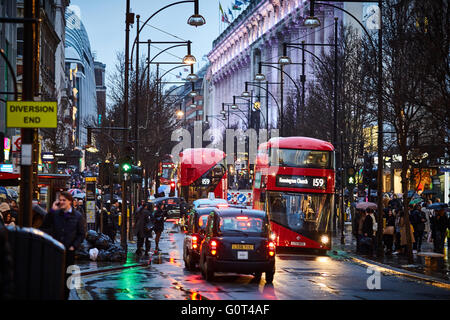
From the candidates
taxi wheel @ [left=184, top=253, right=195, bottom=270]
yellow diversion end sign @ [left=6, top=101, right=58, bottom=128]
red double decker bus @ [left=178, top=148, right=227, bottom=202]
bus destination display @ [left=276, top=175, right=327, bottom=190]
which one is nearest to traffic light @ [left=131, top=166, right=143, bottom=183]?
bus destination display @ [left=276, top=175, right=327, bottom=190]

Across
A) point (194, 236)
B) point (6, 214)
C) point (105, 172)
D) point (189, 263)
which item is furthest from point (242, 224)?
point (105, 172)

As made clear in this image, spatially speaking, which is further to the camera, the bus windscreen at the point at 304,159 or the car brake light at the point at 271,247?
the bus windscreen at the point at 304,159

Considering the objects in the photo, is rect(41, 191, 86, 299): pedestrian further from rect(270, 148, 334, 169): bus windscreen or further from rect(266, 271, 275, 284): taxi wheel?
rect(270, 148, 334, 169): bus windscreen

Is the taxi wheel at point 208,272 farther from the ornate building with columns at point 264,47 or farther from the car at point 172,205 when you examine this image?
the ornate building with columns at point 264,47

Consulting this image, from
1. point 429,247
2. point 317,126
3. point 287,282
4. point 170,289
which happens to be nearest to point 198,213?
point 287,282

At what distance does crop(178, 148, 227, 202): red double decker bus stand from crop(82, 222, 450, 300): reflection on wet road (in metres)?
26.6

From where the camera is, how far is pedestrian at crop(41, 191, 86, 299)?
46.6 ft

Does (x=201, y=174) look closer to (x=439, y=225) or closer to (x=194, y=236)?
(x=439, y=225)

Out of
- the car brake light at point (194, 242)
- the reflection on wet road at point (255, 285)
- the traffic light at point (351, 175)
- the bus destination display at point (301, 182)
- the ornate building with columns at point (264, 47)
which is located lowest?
the reflection on wet road at point (255, 285)

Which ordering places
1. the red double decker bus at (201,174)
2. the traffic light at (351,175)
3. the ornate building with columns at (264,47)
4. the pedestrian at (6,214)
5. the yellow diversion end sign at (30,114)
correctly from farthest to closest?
1. the ornate building with columns at (264,47)
2. the red double decker bus at (201,174)
3. the traffic light at (351,175)
4. the pedestrian at (6,214)
5. the yellow diversion end sign at (30,114)

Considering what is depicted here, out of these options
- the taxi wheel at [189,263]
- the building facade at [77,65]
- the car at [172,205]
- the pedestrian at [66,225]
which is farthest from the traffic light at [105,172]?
the building facade at [77,65]

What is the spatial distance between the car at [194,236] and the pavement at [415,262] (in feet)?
18.2

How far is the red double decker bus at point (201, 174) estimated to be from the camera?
5303 centimetres

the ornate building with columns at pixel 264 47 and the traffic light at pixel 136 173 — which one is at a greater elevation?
the ornate building with columns at pixel 264 47
